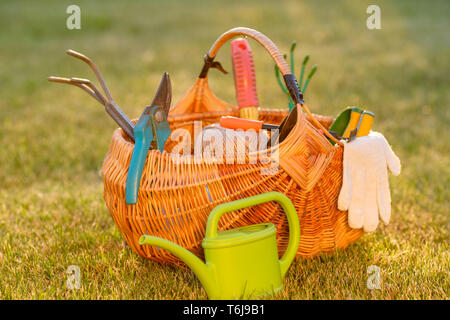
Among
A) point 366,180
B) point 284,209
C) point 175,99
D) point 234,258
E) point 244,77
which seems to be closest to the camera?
point 234,258

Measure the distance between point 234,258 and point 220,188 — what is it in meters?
0.21

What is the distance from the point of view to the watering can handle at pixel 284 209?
142 centimetres

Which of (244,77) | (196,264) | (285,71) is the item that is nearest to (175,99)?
(244,77)

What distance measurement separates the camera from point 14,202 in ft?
7.90

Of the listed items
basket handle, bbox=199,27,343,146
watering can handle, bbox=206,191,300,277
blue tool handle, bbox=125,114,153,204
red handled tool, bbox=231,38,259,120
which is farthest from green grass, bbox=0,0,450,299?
red handled tool, bbox=231,38,259,120

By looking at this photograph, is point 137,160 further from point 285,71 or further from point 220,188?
point 285,71

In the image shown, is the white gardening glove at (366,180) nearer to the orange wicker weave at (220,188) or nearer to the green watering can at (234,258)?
the orange wicker weave at (220,188)

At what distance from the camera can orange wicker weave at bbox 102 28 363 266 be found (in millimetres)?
1502

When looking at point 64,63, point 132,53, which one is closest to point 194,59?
point 132,53

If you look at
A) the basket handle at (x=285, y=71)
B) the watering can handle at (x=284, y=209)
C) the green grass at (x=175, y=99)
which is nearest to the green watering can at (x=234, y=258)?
the watering can handle at (x=284, y=209)

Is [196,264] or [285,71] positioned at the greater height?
[285,71]

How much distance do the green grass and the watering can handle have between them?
101 millimetres

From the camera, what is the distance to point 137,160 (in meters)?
1.49
